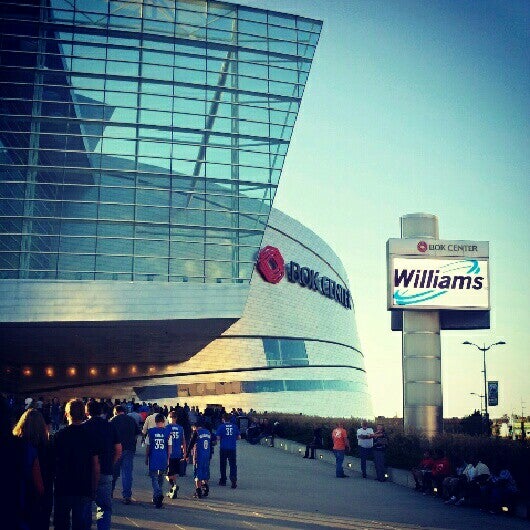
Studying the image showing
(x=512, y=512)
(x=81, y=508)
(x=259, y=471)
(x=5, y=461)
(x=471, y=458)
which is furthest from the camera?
(x=259, y=471)

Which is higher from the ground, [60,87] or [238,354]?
[60,87]

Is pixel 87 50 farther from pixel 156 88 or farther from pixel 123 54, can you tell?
pixel 156 88

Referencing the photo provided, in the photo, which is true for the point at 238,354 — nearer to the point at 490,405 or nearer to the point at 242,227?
the point at 490,405

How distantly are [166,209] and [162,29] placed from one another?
333 inches

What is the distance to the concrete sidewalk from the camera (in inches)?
537

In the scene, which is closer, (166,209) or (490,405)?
(166,209)

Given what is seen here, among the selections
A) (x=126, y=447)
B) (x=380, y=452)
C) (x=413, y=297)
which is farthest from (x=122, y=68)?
(x=126, y=447)

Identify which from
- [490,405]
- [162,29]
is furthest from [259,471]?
[490,405]

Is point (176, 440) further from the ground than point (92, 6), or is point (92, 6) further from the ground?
point (92, 6)

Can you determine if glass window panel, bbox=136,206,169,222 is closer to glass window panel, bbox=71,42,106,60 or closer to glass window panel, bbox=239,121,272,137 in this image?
glass window panel, bbox=239,121,272,137

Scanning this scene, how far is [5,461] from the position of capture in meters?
6.64

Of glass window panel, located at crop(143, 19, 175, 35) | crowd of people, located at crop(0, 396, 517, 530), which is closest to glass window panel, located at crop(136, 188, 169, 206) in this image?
glass window panel, located at crop(143, 19, 175, 35)

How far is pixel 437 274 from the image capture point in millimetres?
30500

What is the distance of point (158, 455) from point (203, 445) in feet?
6.20
